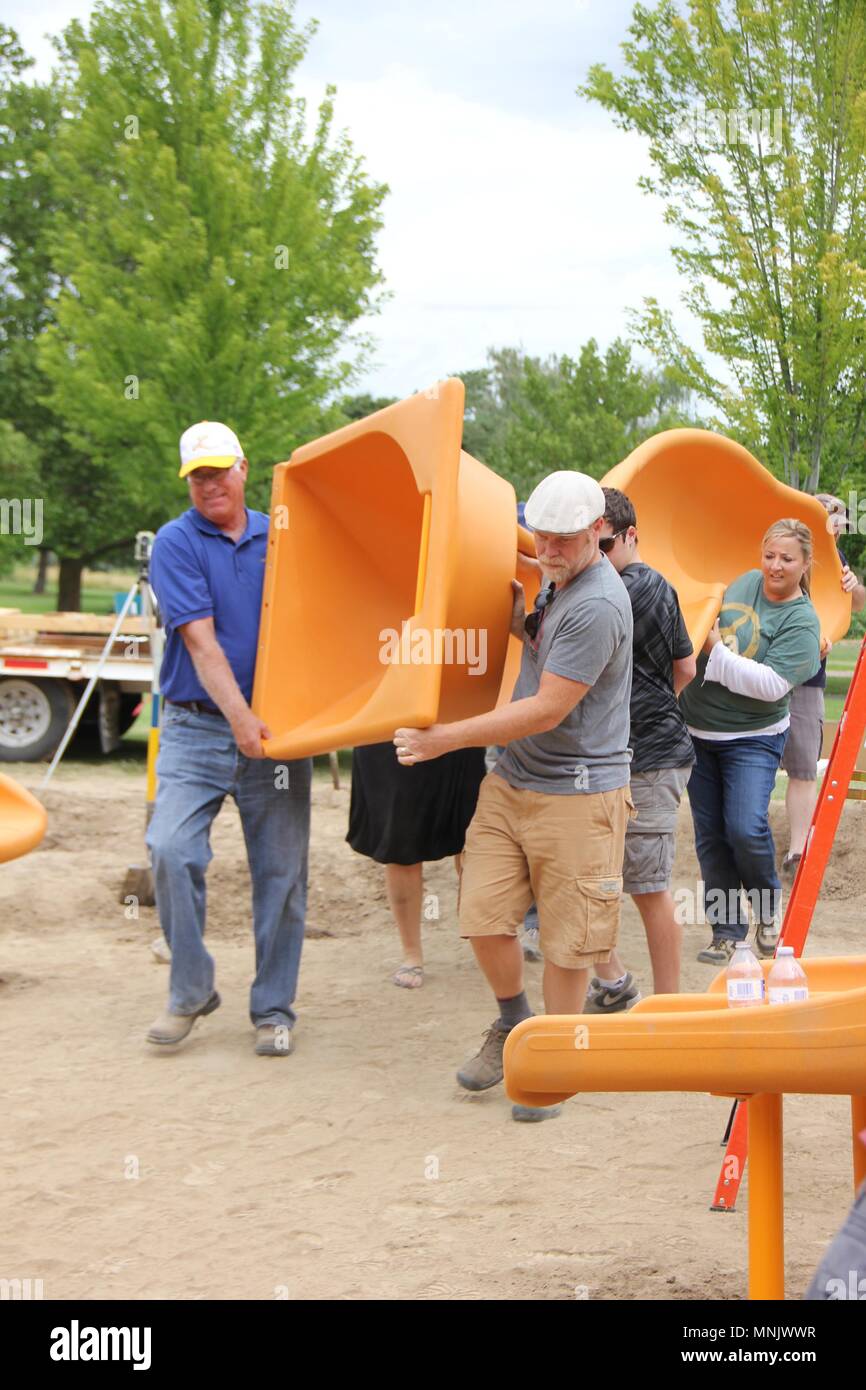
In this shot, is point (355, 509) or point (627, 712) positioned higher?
point (355, 509)

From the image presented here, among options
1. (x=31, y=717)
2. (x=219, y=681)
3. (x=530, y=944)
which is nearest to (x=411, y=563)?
(x=219, y=681)

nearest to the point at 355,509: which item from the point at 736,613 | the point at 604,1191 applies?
the point at 736,613

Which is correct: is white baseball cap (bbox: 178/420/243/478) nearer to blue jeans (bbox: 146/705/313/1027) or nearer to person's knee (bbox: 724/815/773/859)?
blue jeans (bbox: 146/705/313/1027)

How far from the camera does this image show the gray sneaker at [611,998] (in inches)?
211

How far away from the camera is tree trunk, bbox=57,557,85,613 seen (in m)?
28.1

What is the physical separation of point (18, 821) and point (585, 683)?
116 inches

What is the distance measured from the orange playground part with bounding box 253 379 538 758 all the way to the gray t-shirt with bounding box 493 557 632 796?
22cm

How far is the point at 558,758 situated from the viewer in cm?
421

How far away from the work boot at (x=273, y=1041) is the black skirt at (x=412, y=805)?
80 centimetres

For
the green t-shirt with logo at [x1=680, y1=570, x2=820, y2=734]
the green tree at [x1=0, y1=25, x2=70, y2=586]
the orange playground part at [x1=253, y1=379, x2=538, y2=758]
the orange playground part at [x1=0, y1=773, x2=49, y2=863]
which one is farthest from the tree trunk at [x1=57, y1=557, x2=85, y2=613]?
the orange playground part at [x1=253, y1=379, x2=538, y2=758]

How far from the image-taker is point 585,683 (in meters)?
4.00

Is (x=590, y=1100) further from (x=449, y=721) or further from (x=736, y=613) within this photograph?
(x=736, y=613)

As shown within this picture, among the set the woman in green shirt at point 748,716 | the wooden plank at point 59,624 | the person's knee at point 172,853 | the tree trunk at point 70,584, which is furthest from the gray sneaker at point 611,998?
the tree trunk at point 70,584

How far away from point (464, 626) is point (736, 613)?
6.34 feet
